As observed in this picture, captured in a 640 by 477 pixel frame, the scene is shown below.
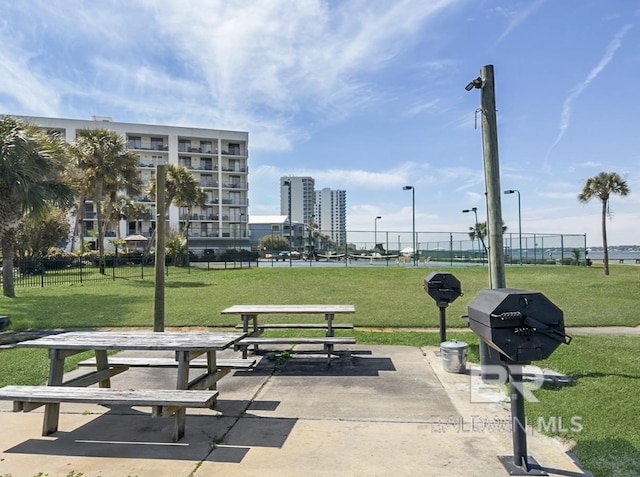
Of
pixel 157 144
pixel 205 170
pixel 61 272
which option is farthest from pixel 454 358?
pixel 157 144

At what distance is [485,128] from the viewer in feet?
19.1

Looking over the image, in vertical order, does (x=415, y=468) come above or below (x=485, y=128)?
below

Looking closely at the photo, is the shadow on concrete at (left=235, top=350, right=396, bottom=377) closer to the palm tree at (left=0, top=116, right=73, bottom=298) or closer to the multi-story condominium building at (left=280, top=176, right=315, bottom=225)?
the palm tree at (left=0, top=116, right=73, bottom=298)

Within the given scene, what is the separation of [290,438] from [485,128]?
174 inches

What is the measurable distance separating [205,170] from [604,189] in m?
49.9

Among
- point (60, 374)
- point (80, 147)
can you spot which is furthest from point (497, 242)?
point (80, 147)

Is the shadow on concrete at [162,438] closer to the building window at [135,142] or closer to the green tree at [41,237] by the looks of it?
the green tree at [41,237]

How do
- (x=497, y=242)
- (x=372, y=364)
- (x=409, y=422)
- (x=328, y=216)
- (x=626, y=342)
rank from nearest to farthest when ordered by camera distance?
(x=409, y=422)
(x=497, y=242)
(x=372, y=364)
(x=626, y=342)
(x=328, y=216)

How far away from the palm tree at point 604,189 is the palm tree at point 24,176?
29453mm

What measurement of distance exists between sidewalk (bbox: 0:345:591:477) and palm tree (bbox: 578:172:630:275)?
28.5 metres

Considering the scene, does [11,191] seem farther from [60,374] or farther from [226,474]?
[226,474]

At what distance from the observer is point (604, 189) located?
93.8ft

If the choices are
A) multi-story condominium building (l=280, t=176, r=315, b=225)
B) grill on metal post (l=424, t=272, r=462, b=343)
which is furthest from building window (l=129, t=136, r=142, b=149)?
multi-story condominium building (l=280, t=176, r=315, b=225)

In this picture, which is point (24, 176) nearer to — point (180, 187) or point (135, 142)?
point (180, 187)
